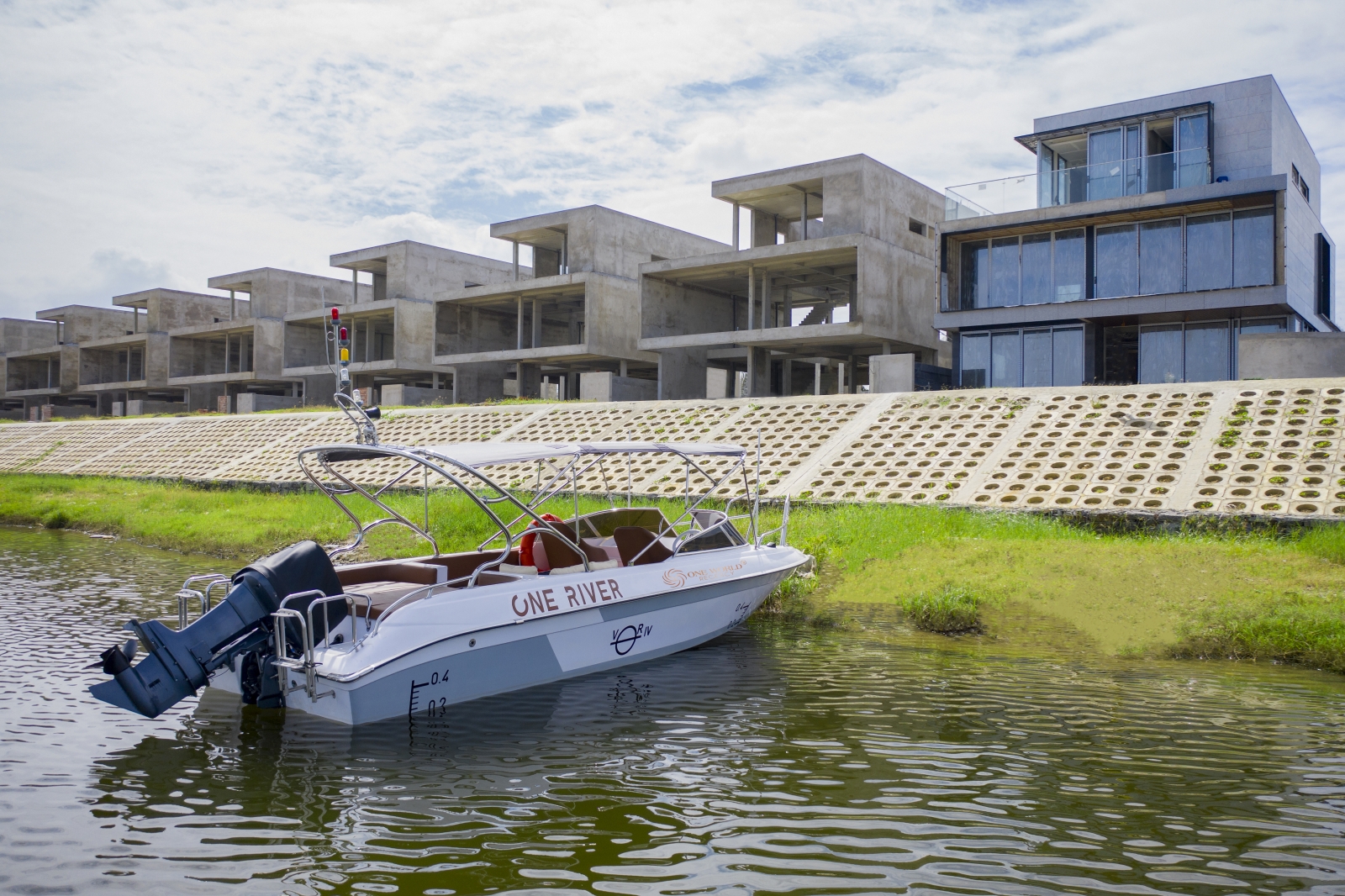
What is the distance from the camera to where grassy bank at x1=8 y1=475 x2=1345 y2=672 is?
1090 cm

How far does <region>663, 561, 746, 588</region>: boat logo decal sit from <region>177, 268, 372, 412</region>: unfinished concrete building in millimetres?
48135

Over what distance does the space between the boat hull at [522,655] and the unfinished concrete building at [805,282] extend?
2141cm

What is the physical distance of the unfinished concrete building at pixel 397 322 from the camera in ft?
166

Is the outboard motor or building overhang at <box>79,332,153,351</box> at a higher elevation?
building overhang at <box>79,332,153,351</box>

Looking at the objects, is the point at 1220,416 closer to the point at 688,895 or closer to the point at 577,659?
the point at 577,659

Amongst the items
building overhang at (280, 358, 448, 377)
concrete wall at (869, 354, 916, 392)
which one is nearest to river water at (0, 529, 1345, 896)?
concrete wall at (869, 354, 916, 392)

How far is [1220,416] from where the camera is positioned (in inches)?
766

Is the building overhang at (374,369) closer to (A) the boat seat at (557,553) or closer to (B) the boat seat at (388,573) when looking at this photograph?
(B) the boat seat at (388,573)

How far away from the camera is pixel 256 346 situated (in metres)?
58.3

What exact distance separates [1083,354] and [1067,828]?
2686 centimetres

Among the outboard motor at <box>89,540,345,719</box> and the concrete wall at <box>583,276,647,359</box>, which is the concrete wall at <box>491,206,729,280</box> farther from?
the outboard motor at <box>89,540,345,719</box>

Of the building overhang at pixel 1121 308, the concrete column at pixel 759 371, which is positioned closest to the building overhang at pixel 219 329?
the concrete column at pixel 759 371

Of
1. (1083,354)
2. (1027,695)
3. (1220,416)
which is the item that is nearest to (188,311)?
(1083,354)

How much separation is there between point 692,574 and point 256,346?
53.7 meters
